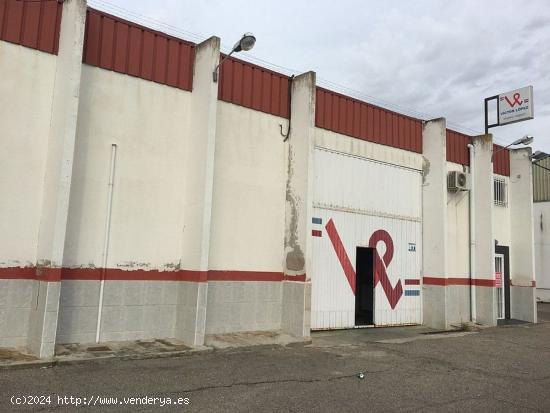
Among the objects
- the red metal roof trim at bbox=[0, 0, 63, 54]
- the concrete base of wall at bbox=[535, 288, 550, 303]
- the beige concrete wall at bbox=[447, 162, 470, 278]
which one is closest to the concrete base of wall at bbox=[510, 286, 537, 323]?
the beige concrete wall at bbox=[447, 162, 470, 278]

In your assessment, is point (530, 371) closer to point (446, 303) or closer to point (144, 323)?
point (446, 303)

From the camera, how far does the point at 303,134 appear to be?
12891 mm

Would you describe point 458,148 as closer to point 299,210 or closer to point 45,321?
point 299,210

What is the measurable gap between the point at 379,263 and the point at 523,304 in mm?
7679

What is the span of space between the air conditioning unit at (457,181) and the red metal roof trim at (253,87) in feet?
22.0

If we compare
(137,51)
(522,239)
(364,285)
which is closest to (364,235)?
(364,285)

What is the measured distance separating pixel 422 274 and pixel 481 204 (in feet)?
11.5

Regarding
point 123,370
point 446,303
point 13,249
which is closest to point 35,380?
point 123,370

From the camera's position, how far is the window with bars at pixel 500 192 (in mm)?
19539

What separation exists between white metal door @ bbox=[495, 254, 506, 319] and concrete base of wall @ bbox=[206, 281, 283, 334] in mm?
10403

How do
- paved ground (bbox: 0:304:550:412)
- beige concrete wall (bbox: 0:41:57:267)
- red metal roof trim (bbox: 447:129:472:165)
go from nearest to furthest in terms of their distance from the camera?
paved ground (bbox: 0:304:550:412) → beige concrete wall (bbox: 0:41:57:267) → red metal roof trim (bbox: 447:129:472:165)

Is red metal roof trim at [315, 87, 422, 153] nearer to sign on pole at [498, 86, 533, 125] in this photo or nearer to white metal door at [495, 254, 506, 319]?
sign on pole at [498, 86, 533, 125]

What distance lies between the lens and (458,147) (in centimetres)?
1803

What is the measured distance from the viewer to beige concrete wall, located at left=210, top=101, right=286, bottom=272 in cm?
1189
